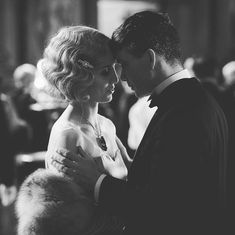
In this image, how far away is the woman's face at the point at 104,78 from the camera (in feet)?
6.82

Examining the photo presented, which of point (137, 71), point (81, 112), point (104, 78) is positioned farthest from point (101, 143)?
point (137, 71)

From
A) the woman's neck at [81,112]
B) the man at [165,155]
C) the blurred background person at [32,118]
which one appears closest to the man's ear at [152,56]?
the man at [165,155]

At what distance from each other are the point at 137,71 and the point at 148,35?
0.44 feet

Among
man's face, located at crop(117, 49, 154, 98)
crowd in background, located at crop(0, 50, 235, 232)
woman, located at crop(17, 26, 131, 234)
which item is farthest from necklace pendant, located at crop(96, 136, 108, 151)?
crowd in background, located at crop(0, 50, 235, 232)

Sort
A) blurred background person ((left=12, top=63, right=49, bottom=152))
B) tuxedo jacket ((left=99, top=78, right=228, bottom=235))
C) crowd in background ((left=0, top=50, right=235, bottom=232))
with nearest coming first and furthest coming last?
1. tuxedo jacket ((left=99, top=78, right=228, bottom=235))
2. crowd in background ((left=0, top=50, right=235, bottom=232))
3. blurred background person ((left=12, top=63, right=49, bottom=152))

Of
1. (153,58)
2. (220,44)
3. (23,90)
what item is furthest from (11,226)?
(220,44)

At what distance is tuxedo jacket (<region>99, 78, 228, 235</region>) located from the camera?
65.9 inches

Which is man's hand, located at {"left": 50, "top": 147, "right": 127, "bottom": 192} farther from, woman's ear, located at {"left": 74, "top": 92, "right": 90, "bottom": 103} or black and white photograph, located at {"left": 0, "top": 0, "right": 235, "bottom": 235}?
woman's ear, located at {"left": 74, "top": 92, "right": 90, "bottom": 103}

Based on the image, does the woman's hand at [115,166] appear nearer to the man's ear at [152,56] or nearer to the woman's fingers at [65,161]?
the woman's fingers at [65,161]

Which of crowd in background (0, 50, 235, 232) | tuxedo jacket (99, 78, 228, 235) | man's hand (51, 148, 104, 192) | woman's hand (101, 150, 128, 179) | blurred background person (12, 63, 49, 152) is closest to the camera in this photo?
tuxedo jacket (99, 78, 228, 235)

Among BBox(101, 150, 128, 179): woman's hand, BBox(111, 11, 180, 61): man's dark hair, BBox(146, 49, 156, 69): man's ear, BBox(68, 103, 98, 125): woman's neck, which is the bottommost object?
BBox(101, 150, 128, 179): woman's hand

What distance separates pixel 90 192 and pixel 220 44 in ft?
40.1

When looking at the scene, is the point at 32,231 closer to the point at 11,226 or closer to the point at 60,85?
the point at 60,85

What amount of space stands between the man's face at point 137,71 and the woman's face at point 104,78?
0.12 metres
